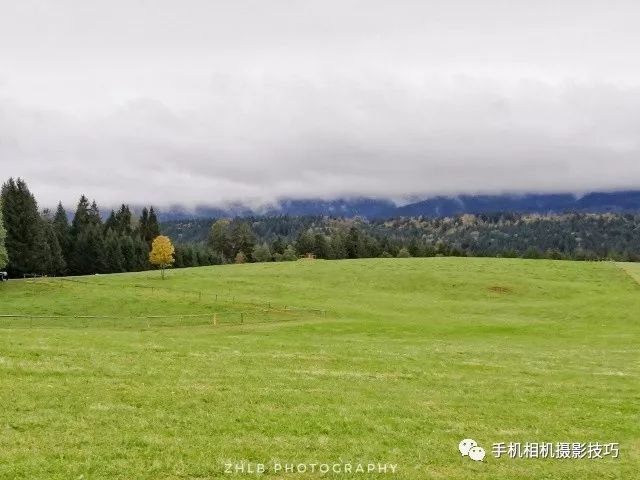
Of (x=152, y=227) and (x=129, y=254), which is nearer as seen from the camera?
(x=129, y=254)

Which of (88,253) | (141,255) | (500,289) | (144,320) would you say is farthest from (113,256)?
(500,289)

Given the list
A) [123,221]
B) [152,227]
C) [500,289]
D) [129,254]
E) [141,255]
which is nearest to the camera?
[500,289]

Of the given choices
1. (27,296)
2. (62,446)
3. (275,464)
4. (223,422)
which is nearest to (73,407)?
(62,446)

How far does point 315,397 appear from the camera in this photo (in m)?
24.8

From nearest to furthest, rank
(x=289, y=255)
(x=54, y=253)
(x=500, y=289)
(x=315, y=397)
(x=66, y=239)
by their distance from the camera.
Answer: (x=315, y=397) → (x=500, y=289) → (x=54, y=253) → (x=66, y=239) → (x=289, y=255)

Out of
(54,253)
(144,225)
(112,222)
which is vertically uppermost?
(112,222)

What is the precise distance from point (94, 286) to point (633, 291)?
296 ft

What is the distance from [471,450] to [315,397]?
26.5ft

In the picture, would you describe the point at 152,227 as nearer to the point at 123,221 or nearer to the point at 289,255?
the point at 123,221

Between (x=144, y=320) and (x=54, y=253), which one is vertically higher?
(x=54, y=253)

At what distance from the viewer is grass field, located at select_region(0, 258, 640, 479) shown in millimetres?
17031

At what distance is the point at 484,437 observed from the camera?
802 inches

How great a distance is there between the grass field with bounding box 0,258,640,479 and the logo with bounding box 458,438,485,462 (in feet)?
0.93

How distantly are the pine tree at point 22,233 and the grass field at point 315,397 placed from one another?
66295 mm
